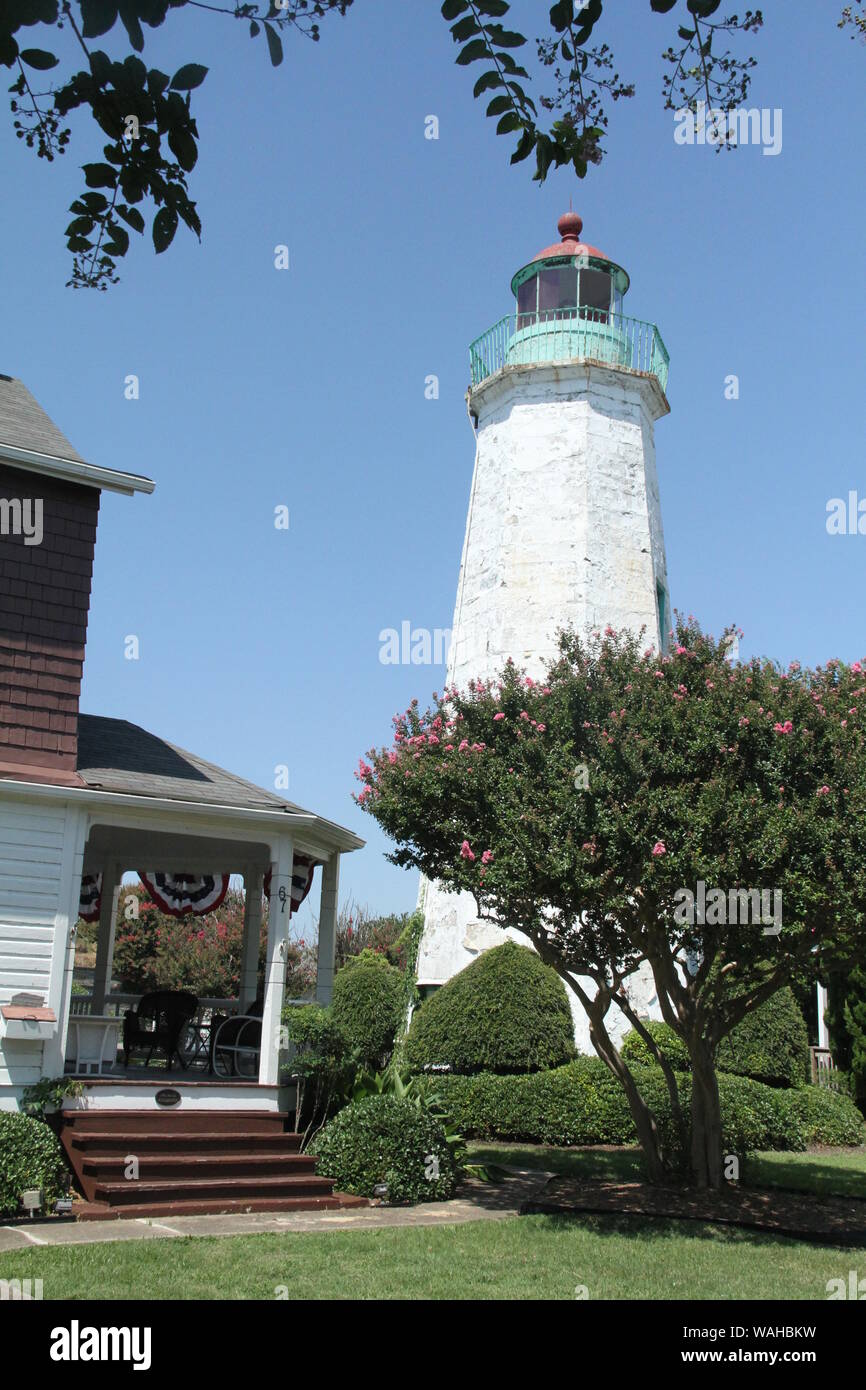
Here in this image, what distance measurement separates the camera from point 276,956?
38.6 feet

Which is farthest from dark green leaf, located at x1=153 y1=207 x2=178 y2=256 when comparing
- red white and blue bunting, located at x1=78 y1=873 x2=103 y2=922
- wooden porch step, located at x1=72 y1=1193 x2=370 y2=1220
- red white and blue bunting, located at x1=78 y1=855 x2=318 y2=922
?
red white and blue bunting, located at x1=78 y1=855 x2=318 y2=922

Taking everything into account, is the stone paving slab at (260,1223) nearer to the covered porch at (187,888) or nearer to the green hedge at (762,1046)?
the covered porch at (187,888)

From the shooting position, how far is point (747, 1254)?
8.79m

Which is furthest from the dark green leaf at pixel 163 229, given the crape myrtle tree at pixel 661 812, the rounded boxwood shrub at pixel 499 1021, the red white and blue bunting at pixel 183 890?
the rounded boxwood shrub at pixel 499 1021

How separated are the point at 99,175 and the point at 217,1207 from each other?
Answer: 26.9ft

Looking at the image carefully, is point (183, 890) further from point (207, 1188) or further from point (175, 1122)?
point (207, 1188)

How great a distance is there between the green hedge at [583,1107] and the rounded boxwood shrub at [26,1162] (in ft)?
22.8

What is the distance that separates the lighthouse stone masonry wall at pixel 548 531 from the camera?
782 inches

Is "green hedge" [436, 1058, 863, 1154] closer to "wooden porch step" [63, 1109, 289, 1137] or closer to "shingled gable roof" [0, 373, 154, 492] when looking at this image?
"wooden porch step" [63, 1109, 289, 1137]

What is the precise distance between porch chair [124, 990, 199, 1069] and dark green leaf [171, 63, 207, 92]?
35.9 ft

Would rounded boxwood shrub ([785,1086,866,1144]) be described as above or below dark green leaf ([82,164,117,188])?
below

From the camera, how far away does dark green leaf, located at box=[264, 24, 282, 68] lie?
4.02m

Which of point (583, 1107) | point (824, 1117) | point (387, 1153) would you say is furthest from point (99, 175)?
point (824, 1117)
